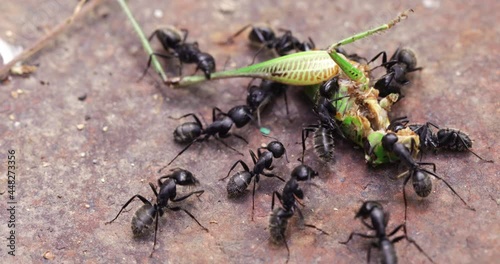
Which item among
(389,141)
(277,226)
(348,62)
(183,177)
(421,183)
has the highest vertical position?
(348,62)

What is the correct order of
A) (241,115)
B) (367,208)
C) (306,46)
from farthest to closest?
(306,46), (241,115), (367,208)

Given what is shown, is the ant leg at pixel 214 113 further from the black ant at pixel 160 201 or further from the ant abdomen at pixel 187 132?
the black ant at pixel 160 201

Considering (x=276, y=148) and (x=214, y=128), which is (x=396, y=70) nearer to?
(x=276, y=148)

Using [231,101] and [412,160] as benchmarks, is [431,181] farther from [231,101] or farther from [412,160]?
[231,101]

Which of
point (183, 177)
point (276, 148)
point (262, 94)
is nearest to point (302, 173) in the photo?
point (276, 148)

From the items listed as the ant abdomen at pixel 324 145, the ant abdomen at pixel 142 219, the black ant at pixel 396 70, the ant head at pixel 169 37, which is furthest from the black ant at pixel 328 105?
the ant head at pixel 169 37

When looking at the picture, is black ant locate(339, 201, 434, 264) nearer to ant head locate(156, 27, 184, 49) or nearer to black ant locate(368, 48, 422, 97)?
black ant locate(368, 48, 422, 97)

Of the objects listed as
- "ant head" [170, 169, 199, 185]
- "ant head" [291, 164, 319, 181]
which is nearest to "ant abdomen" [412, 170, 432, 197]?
"ant head" [291, 164, 319, 181]
